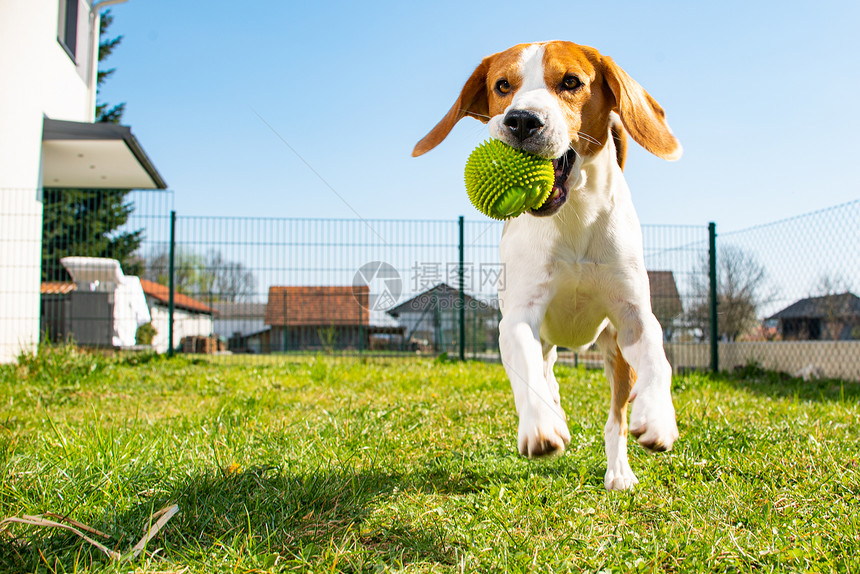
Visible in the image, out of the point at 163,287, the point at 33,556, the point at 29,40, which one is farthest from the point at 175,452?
the point at 29,40

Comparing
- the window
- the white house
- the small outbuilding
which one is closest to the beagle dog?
the small outbuilding

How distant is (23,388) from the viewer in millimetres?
4957

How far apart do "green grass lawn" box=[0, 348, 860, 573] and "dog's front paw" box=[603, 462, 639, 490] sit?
5 cm

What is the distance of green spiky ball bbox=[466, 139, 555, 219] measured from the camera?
80.4 inches

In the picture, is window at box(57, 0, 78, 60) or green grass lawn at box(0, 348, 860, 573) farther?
window at box(57, 0, 78, 60)

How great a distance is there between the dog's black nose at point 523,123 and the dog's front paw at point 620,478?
141 cm

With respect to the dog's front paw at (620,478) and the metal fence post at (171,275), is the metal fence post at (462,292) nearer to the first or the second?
the metal fence post at (171,275)

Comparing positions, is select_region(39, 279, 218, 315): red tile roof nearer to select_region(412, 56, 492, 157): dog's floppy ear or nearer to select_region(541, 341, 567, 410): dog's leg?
select_region(412, 56, 492, 157): dog's floppy ear

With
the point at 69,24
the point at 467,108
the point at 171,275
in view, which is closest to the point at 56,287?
the point at 171,275

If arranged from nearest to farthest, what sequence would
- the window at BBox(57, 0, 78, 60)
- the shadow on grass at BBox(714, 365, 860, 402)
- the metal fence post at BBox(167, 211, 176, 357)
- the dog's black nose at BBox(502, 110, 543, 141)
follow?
1. the dog's black nose at BBox(502, 110, 543, 141)
2. the shadow on grass at BBox(714, 365, 860, 402)
3. the metal fence post at BBox(167, 211, 176, 357)
4. the window at BBox(57, 0, 78, 60)

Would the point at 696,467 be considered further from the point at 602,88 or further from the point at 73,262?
the point at 73,262

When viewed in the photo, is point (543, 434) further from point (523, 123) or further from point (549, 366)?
point (549, 366)

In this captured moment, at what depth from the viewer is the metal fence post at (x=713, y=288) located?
26.8 ft

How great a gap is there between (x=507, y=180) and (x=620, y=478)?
1.31 metres
